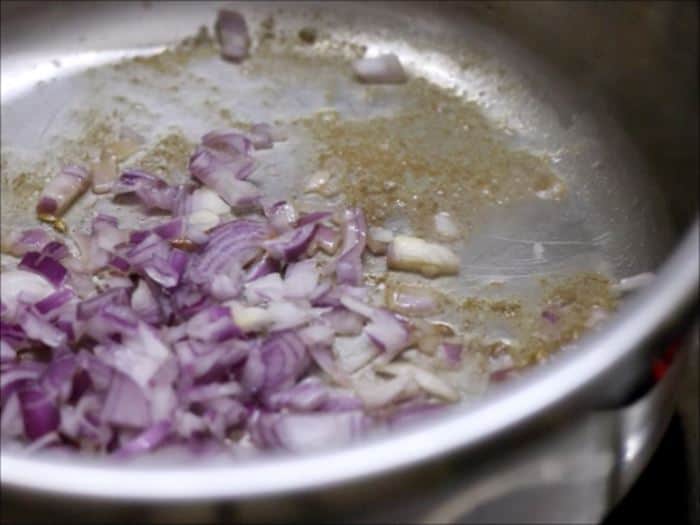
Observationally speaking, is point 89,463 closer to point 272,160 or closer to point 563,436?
point 563,436

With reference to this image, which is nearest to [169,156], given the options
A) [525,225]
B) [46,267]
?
[46,267]

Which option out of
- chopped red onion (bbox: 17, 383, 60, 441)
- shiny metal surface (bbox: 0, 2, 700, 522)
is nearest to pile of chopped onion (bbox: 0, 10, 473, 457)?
chopped red onion (bbox: 17, 383, 60, 441)

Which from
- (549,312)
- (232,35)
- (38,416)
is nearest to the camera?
(38,416)

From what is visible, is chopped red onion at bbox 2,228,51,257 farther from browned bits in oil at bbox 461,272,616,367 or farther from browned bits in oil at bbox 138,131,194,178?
browned bits in oil at bbox 461,272,616,367

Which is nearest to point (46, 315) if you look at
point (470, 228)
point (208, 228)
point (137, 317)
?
point (137, 317)

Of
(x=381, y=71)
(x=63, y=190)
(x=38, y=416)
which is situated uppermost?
(x=381, y=71)

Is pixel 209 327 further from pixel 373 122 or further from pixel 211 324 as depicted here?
pixel 373 122

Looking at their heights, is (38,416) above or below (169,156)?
below

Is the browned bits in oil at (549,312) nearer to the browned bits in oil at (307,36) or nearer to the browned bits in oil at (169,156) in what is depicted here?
the browned bits in oil at (169,156)
